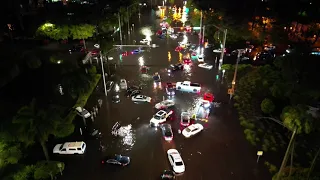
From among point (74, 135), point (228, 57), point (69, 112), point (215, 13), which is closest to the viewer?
point (74, 135)

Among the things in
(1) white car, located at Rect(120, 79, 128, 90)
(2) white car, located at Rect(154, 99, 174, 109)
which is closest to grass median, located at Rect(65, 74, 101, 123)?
(1) white car, located at Rect(120, 79, 128, 90)

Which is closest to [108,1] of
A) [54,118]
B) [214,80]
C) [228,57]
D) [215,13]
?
[215,13]

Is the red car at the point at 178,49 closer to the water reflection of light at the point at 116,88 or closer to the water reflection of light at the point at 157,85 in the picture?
the water reflection of light at the point at 157,85

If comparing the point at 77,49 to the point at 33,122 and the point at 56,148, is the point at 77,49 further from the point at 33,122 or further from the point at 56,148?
the point at 33,122

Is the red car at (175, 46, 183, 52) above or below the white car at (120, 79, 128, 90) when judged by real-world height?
above

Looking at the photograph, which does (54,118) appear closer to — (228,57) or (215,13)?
(228,57)

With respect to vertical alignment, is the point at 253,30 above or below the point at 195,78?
above

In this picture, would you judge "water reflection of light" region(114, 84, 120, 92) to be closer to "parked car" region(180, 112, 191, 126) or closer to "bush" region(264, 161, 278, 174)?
"parked car" region(180, 112, 191, 126)
